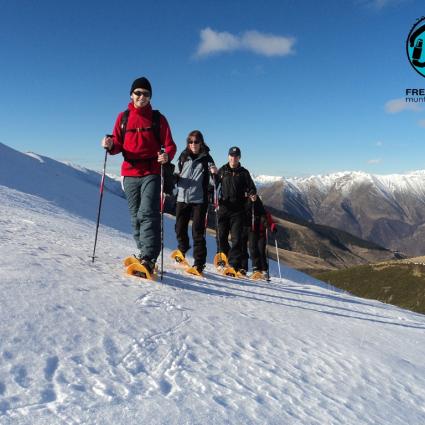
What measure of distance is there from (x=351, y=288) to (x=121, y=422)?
298ft

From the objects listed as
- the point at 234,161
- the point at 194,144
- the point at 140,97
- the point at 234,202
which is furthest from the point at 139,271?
the point at 234,161

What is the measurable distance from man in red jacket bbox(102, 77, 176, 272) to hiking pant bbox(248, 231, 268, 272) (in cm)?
Answer: 584

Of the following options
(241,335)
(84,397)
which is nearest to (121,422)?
(84,397)

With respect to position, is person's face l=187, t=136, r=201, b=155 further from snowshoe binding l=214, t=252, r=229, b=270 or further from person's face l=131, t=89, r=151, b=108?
snowshoe binding l=214, t=252, r=229, b=270

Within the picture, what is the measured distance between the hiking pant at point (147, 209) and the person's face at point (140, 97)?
4.04ft

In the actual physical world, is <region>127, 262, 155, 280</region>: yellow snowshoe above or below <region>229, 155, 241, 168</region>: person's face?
below

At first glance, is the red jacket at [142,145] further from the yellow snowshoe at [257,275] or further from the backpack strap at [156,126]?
the yellow snowshoe at [257,275]

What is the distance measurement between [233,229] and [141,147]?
14.0 ft

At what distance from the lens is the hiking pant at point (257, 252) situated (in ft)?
38.2

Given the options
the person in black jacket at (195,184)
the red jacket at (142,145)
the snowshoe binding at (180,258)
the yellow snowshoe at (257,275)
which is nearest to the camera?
the red jacket at (142,145)

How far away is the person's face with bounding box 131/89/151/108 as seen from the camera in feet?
20.5

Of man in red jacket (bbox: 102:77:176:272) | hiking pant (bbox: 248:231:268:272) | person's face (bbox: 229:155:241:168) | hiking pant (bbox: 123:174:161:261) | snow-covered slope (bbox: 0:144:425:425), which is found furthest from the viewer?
hiking pant (bbox: 248:231:268:272)

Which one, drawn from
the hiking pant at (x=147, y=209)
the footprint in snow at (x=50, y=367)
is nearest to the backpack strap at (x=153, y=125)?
the hiking pant at (x=147, y=209)

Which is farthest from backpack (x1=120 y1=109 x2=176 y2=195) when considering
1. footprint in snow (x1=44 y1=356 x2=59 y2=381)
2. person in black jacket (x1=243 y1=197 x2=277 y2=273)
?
person in black jacket (x1=243 y1=197 x2=277 y2=273)
